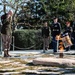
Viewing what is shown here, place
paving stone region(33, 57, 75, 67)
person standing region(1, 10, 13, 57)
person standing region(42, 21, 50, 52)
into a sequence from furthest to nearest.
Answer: person standing region(42, 21, 50, 52) < person standing region(1, 10, 13, 57) < paving stone region(33, 57, 75, 67)

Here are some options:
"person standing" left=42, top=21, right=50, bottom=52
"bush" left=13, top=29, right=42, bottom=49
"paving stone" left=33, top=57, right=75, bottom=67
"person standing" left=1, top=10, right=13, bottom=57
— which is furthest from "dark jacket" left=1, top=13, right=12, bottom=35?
"bush" left=13, top=29, right=42, bottom=49

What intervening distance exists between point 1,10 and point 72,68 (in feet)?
51.7

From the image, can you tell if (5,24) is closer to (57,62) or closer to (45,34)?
(57,62)

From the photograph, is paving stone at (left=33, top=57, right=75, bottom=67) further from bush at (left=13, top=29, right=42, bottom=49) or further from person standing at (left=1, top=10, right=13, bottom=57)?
bush at (left=13, top=29, right=42, bottom=49)

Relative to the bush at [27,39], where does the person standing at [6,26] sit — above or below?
above

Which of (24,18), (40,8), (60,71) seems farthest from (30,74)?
(40,8)

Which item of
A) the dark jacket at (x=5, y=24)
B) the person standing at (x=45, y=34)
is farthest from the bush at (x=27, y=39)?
the dark jacket at (x=5, y=24)

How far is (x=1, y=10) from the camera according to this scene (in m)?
24.3

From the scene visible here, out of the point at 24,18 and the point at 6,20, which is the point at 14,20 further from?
the point at 6,20

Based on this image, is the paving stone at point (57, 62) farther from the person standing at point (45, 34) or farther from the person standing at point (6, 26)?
the person standing at point (45, 34)

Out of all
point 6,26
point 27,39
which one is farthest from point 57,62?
point 27,39

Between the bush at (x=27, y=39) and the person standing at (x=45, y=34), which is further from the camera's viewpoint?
the bush at (x=27, y=39)

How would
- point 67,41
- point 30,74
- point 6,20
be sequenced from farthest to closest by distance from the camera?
point 6,20 → point 67,41 → point 30,74

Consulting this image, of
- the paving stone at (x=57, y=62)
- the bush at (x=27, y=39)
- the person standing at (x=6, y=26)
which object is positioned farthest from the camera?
the bush at (x=27, y=39)
